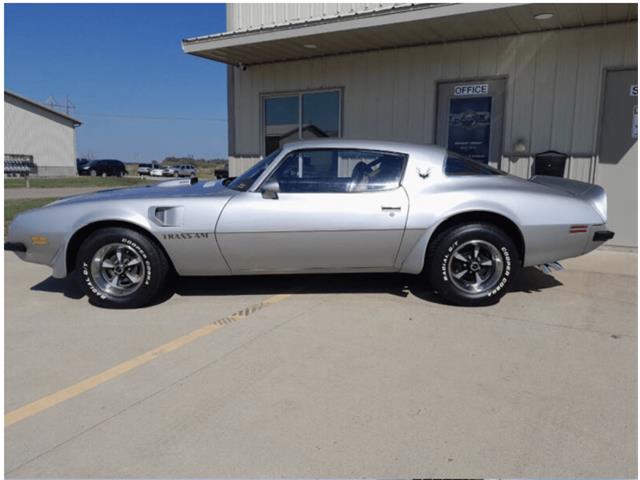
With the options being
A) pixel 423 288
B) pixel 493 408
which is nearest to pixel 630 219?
pixel 423 288

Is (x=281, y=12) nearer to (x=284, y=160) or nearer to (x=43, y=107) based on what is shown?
(x=284, y=160)

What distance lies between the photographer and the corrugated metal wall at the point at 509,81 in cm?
686

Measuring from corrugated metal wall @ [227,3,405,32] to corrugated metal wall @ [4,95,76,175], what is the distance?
3942 cm

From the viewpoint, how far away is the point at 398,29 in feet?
23.2

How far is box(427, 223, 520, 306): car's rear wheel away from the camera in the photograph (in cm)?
437

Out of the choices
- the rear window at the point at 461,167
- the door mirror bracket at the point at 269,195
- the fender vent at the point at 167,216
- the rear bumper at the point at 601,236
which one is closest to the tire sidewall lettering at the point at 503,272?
the rear window at the point at 461,167

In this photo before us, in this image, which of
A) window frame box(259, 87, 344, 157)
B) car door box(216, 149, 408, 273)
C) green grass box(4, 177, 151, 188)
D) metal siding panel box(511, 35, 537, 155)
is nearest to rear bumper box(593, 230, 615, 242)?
car door box(216, 149, 408, 273)

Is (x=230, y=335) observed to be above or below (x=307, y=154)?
below

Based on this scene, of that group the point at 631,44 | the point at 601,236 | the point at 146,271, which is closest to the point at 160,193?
the point at 146,271

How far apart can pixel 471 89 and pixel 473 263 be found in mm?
4167

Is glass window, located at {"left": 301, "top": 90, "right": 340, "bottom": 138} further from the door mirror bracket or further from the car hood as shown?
the door mirror bracket

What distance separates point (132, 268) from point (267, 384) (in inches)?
80.0

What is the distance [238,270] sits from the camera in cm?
447

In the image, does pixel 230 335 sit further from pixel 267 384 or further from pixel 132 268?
pixel 132 268
